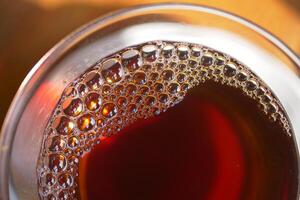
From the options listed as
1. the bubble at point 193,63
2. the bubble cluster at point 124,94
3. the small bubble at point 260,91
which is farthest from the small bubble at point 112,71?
the small bubble at point 260,91

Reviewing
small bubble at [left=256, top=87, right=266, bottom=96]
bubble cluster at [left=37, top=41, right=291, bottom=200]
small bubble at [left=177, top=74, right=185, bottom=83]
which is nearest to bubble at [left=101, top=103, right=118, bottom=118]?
bubble cluster at [left=37, top=41, right=291, bottom=200]

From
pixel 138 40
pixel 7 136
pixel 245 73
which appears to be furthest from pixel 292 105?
pixel 7 136

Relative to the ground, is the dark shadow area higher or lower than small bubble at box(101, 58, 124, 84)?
higher

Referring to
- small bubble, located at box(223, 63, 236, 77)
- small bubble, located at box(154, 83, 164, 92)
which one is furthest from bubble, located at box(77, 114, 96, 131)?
small bubble, located at box(223, 63, 236, 77)

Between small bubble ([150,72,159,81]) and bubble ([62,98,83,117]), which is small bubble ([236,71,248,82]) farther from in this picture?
bubble ([62,98,83,117])

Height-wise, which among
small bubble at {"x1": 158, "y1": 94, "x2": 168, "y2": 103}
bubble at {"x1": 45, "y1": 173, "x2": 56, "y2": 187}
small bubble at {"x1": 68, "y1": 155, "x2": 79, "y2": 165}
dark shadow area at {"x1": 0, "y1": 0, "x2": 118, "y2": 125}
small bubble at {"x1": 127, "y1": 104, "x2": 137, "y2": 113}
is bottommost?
bubble at {"x1": 45, "y1": 173, "x2": 56, "y2": 187}

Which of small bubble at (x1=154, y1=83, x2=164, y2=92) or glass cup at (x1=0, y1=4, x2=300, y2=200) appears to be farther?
small bubble at (x1=154, y1=83, x2=164, y2=92)

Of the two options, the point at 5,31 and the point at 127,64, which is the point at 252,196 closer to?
the point at 127,64

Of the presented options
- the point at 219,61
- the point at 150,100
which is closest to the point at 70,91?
the point at 150,100

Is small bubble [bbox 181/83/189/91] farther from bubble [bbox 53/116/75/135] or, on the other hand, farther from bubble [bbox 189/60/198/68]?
bubble [bbox 53/116/75/135]
